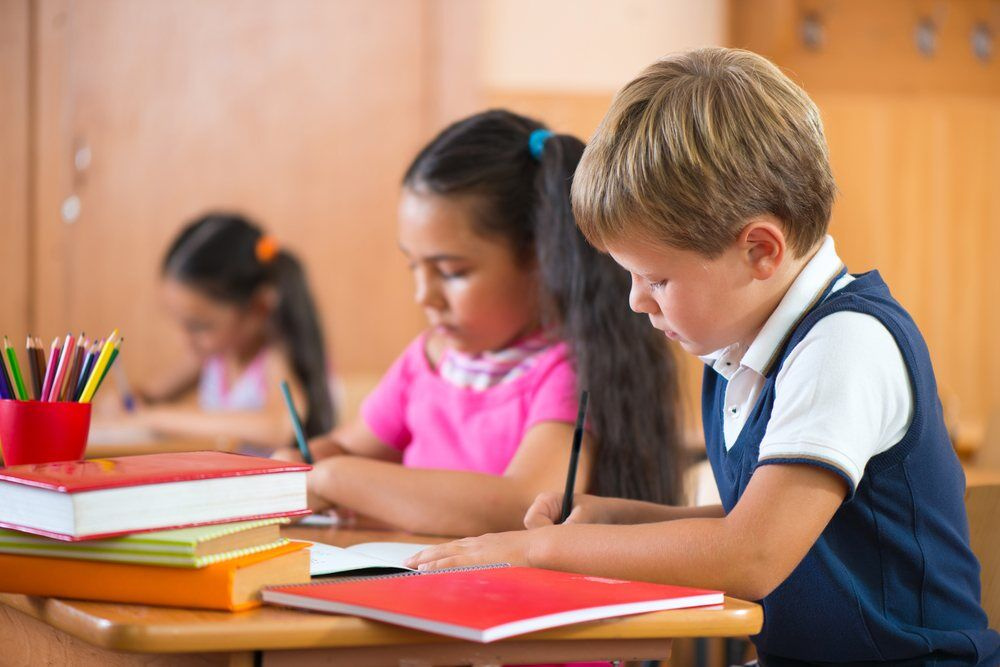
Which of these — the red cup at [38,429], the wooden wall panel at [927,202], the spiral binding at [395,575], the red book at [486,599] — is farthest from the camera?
the wooden wall panel at [927,202]

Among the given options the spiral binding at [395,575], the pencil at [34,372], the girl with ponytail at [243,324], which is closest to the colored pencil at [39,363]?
the pencil at [34,372]

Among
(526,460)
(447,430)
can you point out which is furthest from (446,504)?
(447,430)

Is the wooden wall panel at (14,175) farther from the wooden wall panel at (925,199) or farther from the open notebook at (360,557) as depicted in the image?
the open notebook at (360,557)

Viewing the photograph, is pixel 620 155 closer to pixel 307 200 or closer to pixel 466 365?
pixel 466 365

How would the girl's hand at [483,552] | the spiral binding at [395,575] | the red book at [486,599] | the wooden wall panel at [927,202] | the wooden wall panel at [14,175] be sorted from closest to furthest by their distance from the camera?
the red book at [486,599]
the spiral binding at [395,575]
the girl's hand at [483,552]
the wooden wall panel at [14,175]
the wooden wall panel at [927,202]

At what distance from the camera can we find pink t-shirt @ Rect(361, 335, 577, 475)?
4.43 feet

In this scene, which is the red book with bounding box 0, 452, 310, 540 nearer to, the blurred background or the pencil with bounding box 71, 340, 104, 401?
the pencil with bounding box 71, 340, 104, 401

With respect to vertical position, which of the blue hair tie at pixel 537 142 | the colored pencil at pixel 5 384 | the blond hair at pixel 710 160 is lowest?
the colored pencil at pixel 5 384

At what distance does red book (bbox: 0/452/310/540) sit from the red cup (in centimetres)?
16

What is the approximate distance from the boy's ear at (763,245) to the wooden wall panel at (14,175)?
10.6 feet

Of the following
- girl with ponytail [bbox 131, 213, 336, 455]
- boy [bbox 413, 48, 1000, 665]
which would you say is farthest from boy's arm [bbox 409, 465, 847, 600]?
girl with ponytail [bbox 131, 213, 336, 455]

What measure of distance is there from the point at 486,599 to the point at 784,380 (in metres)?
0.32

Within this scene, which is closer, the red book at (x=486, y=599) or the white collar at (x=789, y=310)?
the red book at (x=486, y=599)

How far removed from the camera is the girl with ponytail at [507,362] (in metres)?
1.23
